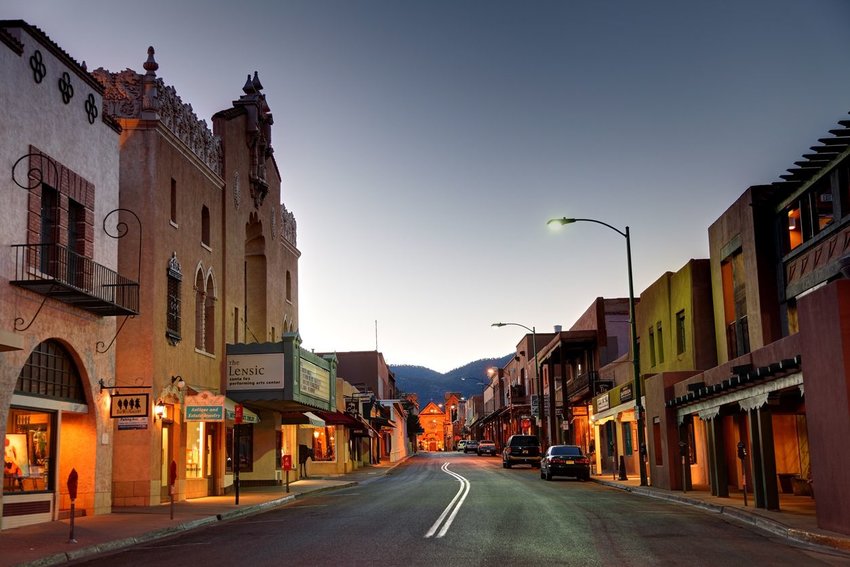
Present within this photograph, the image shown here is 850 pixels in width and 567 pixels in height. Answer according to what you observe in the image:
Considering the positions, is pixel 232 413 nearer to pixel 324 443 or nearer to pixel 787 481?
pixel 787 481

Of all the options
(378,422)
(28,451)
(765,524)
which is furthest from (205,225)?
(378,422)

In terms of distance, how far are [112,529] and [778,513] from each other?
14.2m

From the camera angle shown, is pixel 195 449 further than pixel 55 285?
Yes

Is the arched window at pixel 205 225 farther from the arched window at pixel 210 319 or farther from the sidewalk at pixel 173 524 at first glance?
the sidewalk at pixel 173 524

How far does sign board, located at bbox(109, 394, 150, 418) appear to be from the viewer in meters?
23.7

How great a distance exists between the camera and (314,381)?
127 feet

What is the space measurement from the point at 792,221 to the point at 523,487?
13121mm

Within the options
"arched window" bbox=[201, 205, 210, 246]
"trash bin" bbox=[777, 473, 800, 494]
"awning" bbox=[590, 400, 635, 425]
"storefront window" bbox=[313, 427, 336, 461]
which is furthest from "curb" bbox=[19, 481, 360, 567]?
"storefront window" bbox=[313, 427, 336, 461]

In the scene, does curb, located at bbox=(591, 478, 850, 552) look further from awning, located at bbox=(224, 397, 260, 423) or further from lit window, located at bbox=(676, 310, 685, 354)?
awning, located at bbox=(224, 397, 260, 423)

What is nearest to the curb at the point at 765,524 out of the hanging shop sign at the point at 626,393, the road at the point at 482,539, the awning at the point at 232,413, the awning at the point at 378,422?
the road at the point at 482,539

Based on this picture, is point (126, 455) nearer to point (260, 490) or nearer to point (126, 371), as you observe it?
point (126, 371)

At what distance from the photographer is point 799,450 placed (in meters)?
27.8

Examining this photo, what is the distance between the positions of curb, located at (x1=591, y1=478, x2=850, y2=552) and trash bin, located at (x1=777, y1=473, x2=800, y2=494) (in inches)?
119

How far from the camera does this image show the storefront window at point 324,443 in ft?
190
